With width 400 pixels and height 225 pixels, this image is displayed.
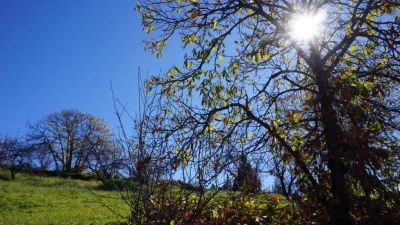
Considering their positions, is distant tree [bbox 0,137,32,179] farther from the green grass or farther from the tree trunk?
the tree trunk

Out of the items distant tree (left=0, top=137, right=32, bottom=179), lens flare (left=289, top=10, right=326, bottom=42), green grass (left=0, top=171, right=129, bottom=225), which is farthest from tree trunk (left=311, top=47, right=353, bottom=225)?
distant tree (left=0, top=137, right=32, bottom=179)

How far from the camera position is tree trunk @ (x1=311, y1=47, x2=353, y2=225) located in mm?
6371

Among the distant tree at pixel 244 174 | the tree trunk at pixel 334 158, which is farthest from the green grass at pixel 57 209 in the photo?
the tree trunk at pixel 334 158

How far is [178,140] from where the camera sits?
710 centimetres

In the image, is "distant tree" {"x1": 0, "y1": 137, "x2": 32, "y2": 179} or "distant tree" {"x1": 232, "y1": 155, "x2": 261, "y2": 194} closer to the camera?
A: "distant tree" {"x1": 232, "y1": 155, "x2": 261, "y2": 194}

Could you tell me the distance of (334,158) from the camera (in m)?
6.33

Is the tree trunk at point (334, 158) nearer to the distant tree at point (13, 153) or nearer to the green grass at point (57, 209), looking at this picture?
the green grass at point (57, 209)

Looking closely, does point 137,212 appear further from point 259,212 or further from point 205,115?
point 259,212

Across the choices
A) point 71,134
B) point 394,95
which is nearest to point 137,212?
point 394,95

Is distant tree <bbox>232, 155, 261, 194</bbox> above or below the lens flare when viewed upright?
below

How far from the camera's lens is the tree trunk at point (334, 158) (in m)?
6.37

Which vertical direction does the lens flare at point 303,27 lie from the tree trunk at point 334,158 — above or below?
above

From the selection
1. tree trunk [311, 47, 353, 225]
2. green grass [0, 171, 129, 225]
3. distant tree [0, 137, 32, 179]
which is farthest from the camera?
distant tree [0, 137, 32, 179]

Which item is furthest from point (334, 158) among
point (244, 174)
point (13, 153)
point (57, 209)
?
point (13, 153)
